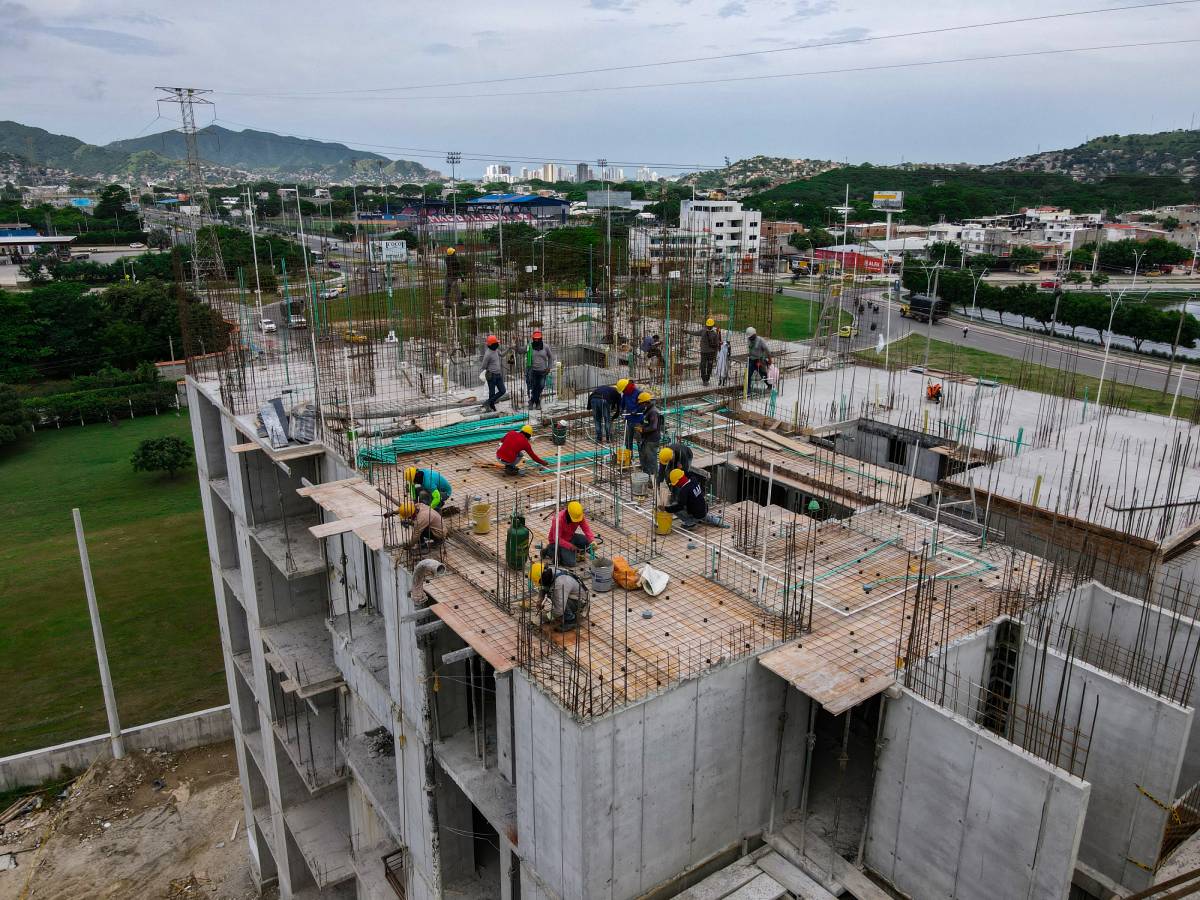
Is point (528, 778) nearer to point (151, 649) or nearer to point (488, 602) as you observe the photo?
point (488, 602)

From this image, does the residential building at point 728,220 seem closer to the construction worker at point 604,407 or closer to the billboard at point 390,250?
the billboard at point 390,250

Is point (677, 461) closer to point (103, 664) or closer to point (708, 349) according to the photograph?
point (708, 349)

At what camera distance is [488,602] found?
10.5m

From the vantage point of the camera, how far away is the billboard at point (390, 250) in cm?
5102

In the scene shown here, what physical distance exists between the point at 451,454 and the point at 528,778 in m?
Answer: 8.65

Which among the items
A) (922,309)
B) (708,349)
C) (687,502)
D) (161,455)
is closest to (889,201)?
(922,309)

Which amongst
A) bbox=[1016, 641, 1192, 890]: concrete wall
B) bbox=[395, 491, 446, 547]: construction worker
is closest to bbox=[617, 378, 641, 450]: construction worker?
bbox=[395, 491, 446, 547]: construction worker

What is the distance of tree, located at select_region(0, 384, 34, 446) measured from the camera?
48.7m

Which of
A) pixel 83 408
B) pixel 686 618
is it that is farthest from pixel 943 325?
pixel 83 408

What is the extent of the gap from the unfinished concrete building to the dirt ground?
5.41 metres

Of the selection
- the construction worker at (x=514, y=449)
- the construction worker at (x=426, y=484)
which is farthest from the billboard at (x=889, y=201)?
the construction worker at (x=426, y=484)

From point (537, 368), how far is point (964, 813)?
12.7 m

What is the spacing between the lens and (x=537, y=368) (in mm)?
18516

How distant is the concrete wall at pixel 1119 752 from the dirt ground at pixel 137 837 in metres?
20.4
